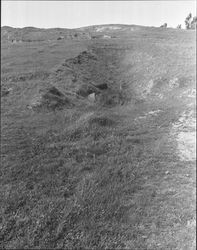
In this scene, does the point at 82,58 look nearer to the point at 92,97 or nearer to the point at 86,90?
the point at 86,90

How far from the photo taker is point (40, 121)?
17000mm

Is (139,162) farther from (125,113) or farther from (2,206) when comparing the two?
(125,113)

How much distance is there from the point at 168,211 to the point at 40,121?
35.9 feet

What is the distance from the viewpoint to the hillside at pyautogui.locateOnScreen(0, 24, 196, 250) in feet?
23.4

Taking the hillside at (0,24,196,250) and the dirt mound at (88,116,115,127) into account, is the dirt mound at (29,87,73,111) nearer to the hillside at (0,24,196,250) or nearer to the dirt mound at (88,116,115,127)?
the hillside at (0,24,196,250)

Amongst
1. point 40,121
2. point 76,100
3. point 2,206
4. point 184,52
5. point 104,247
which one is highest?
point 184,52

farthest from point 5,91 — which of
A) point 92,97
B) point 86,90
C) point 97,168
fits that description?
point 97,168

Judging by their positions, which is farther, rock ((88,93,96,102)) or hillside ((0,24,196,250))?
rock ((88,93,96,102))

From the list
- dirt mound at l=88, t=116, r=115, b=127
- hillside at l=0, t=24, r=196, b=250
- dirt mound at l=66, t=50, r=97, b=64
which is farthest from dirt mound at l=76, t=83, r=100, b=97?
dirt mound at l=66, t=50, r=97, b=64

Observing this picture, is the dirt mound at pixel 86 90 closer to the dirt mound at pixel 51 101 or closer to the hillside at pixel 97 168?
the hillside at pixel 97 168

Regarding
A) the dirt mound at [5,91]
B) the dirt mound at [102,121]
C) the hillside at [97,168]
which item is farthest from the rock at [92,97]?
the dirt mound at [5,91]

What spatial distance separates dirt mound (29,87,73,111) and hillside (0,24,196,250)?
76 millimetres

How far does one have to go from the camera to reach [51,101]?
67.7 feet

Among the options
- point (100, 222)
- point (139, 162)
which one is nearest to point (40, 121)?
point (139, 162)
